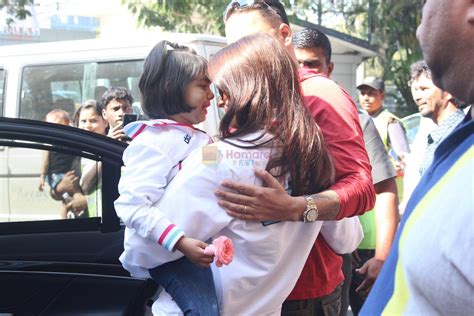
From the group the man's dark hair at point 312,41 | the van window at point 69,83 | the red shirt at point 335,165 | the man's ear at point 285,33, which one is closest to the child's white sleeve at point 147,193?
the red shirt at point 335,165

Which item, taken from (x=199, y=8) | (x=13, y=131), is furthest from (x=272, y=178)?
(x=199, y=8)

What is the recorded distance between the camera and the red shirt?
2170 millimetres

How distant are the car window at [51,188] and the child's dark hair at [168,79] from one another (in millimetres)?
658

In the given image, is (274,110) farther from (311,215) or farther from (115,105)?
(115,105)

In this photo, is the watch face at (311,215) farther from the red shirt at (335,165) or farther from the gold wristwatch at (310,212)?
the red shirt at (335,165)

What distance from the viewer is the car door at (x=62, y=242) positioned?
2.53m

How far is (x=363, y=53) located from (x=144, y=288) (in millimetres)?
10697

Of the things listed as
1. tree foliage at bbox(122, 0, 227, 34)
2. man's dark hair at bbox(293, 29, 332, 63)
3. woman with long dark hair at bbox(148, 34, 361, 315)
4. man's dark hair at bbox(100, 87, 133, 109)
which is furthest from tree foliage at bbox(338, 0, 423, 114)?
woman with long dark hair at bbox(148, 34, 361, 315)

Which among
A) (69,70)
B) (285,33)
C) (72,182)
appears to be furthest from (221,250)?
(69,70)

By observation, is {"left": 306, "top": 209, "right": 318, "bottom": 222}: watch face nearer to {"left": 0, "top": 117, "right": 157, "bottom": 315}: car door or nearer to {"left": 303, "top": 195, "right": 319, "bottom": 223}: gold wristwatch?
{"left": 303, "top": 195, "right": 319, "bottom": 223}: gold wristwatch

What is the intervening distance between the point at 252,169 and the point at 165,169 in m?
0.25

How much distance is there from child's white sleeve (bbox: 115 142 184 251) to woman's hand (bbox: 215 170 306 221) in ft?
0.51

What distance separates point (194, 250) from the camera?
6.37 feet

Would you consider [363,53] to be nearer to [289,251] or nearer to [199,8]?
[199,8]
